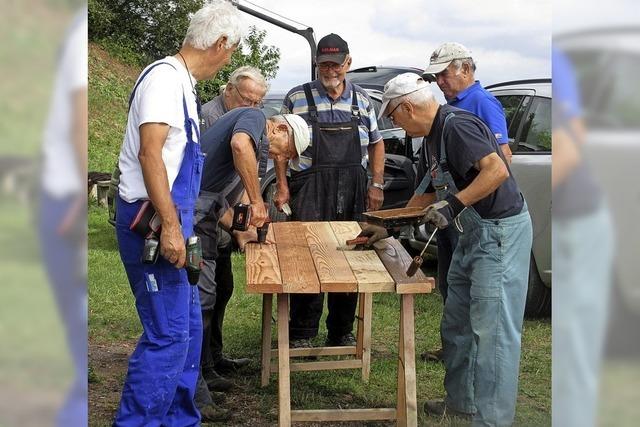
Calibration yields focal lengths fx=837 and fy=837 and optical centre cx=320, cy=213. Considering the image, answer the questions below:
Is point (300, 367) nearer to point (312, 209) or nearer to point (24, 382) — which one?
point (312, 209)

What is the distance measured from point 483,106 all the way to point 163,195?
2.43 m

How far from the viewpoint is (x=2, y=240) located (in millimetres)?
1235

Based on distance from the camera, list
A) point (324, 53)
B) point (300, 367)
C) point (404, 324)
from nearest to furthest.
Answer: point (404, 324) → point (300, 367) → point (324, 53)

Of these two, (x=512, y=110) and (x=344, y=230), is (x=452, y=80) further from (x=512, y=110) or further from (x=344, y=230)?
(x=512, y=110)

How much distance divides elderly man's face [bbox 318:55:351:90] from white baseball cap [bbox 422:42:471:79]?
70 cm

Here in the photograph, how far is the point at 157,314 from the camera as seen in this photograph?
3.34 metres

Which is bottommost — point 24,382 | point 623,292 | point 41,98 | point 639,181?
point 24,382

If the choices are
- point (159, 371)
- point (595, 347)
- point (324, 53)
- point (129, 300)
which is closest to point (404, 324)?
point (159, 371)

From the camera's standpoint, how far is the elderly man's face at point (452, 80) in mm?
5020

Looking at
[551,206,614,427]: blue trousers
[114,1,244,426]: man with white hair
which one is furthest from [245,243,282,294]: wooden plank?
[551,206,614,427]: blue trousers

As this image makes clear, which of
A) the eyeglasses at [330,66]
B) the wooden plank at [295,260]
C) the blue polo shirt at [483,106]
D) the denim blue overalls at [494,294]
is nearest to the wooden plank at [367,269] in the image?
the wooden plank at [295,260]

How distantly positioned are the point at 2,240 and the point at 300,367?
3835mm

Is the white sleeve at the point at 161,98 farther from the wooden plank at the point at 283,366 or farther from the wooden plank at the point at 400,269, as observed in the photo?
the wooden plank at the point at 400,269

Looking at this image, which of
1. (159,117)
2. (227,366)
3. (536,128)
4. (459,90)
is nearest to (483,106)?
(459,90)
